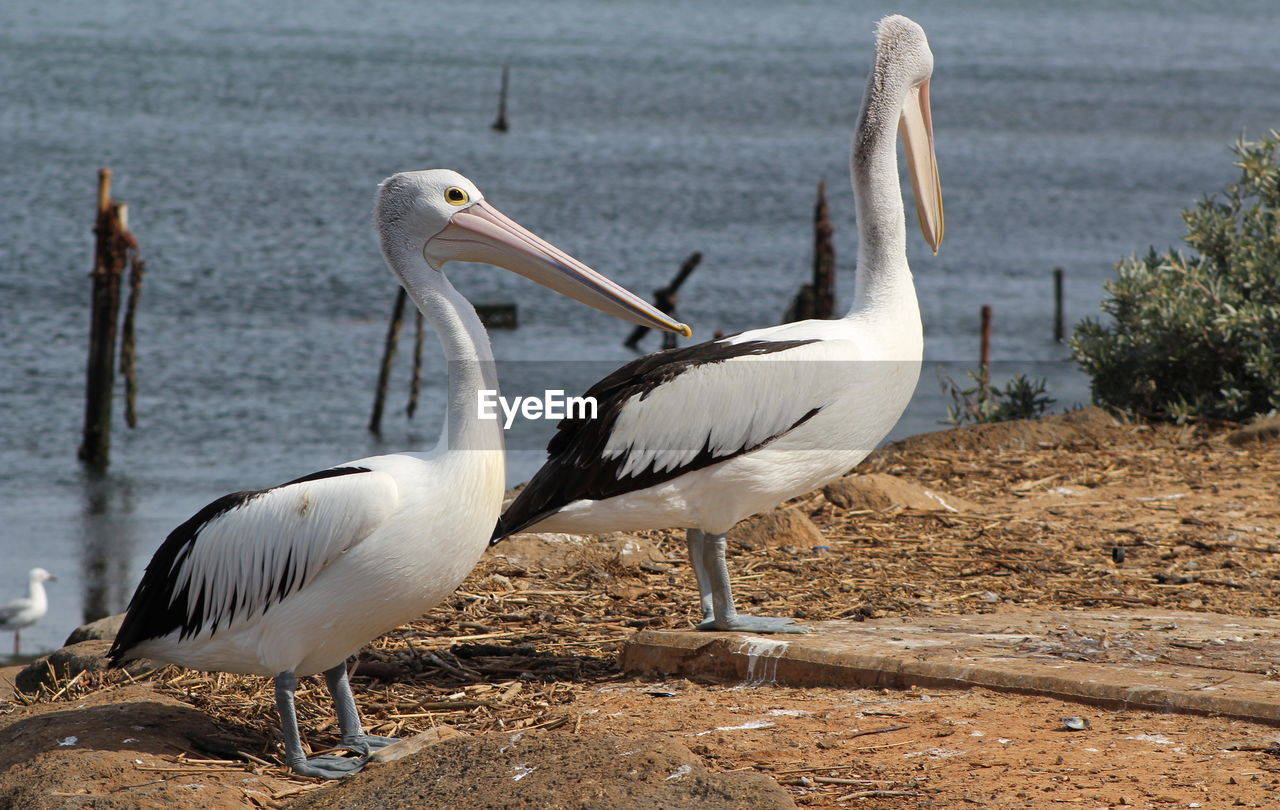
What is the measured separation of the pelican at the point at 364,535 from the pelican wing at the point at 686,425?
733 millimetres

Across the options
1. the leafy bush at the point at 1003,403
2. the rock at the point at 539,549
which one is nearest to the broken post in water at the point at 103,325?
the leafy bush at the point at 1003,403

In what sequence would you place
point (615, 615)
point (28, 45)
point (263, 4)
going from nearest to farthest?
point (615, 615), point (28, 45), point (263, 4)

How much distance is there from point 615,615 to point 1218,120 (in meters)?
52.4

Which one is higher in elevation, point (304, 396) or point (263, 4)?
point (263, 4)

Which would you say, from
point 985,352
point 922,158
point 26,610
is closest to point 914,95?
point 922,158

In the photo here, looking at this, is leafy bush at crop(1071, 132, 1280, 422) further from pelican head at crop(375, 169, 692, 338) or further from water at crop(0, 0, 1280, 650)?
water at crop(0, 0, 1280, 650)

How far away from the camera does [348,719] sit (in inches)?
149

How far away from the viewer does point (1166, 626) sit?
4523 millimetres

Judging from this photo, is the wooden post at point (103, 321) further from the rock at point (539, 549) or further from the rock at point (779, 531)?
the rock at point (779, 531)

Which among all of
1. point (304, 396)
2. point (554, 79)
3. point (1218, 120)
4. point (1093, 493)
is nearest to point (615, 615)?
point (1093, 493)

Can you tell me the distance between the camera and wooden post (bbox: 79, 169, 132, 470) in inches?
628

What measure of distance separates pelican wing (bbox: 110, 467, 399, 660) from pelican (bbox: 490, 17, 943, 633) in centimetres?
103

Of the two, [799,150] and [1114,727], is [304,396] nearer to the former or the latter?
[1114,727]

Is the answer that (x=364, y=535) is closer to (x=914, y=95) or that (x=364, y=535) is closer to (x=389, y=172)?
(x=914, y=95)
